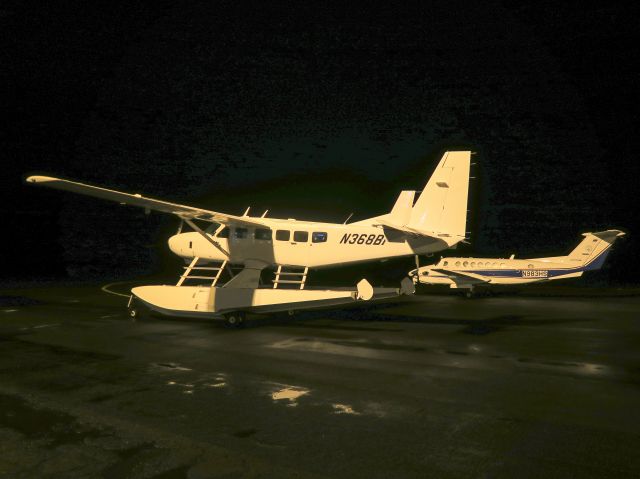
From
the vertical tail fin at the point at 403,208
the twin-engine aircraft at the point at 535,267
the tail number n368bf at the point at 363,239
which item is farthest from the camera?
the twin-engine aircraft at the point at 535,267

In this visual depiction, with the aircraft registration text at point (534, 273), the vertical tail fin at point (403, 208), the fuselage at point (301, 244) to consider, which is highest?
the vertical tail fin at point (403, 208)

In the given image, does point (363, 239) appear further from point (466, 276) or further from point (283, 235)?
point (466, 276)

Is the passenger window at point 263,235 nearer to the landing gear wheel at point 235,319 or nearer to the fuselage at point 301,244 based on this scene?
the fuselage at point 301,244

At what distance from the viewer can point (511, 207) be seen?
4166 centimetres

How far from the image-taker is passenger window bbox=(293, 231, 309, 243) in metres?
18.3

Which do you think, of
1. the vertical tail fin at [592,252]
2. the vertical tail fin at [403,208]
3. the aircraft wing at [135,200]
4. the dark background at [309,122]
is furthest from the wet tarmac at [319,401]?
the dark background at [309,122]

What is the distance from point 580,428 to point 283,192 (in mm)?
39889

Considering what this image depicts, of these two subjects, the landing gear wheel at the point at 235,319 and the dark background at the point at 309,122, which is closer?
the landing gear wheel at the point at 235,319

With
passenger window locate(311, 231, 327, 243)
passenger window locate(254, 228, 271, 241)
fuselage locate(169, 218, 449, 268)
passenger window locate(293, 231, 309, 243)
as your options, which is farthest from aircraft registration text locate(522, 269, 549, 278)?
passenger window locate(254, 228, 271, 241)

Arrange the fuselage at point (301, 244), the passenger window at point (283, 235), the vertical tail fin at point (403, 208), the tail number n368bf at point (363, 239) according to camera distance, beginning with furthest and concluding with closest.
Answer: the vertical tail fin at point (403, 208) → the passenger window at point (283, 235) → the fuselage at point (301, 244) → the tail number n368bf at point (363, 239)

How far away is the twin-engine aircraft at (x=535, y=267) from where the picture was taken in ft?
90.9

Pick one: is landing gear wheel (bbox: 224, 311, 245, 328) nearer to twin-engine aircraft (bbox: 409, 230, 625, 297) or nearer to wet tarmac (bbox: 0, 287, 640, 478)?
wet tarmac (bbox: 0, 287, 640, 478)

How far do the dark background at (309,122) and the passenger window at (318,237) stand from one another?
82.3 feet

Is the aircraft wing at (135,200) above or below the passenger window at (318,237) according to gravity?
above
